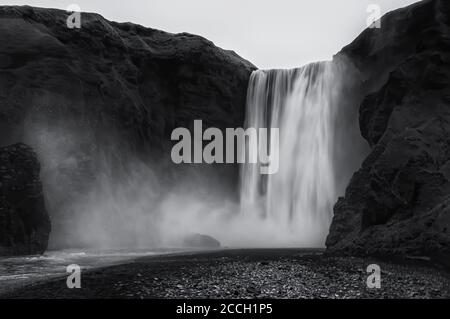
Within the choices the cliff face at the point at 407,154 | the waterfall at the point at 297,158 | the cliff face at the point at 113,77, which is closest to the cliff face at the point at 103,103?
the cliff face at the point at 113,77

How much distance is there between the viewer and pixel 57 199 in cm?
3819

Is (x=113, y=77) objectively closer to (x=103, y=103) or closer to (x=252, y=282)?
(x=103, y=103)

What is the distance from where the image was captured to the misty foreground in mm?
14078

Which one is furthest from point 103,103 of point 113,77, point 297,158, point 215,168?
point 297,158

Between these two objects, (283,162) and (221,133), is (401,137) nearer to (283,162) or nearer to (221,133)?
(283,162)

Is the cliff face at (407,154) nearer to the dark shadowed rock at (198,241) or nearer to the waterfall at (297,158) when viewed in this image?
the waterfall at (297,158)

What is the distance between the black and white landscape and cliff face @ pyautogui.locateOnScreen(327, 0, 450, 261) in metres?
0.10

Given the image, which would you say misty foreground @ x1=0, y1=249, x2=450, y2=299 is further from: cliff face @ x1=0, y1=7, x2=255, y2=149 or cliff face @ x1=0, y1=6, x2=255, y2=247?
cliff face @ x1=0, y1=7, x2=255, y2=149

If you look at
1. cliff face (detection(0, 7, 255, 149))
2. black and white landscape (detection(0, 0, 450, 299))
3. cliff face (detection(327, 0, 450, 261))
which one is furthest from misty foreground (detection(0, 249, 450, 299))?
cliff face (detection(0, 7, 255, 149))

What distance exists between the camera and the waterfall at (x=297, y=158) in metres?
45.0

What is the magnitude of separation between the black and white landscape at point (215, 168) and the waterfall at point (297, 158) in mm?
181

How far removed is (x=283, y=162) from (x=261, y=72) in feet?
46.1

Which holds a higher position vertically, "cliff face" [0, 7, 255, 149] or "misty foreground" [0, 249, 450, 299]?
"cliff face" [0, 7, 255, 149]

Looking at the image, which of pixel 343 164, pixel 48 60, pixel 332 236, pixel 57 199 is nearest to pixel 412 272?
pixel 332 236
